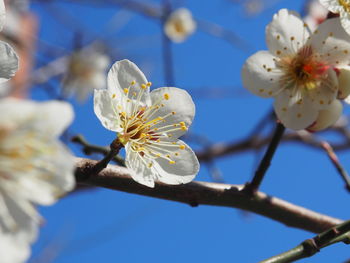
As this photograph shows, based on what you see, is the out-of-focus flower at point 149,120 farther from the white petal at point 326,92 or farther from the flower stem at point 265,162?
the white petal at point 326,92

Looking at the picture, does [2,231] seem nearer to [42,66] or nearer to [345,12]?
[345,12]

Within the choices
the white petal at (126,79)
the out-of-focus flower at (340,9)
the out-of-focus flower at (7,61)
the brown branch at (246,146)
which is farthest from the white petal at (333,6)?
the brown branch at (246,146)

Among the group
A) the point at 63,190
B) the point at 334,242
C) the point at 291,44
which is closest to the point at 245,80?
the point at 291,44

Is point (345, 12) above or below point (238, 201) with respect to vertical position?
above

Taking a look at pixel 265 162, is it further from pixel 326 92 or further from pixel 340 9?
pixel 340 9

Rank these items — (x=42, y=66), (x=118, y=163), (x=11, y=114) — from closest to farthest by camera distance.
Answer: (x=11, y=114) → (x=118, y=163) → (x=42, y=66)

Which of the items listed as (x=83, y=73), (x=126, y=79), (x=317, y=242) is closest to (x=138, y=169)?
(x=126, y=79)

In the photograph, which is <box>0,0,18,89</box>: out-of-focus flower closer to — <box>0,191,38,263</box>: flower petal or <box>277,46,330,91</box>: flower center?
<box>0,191,38,263</box>: flower petal
